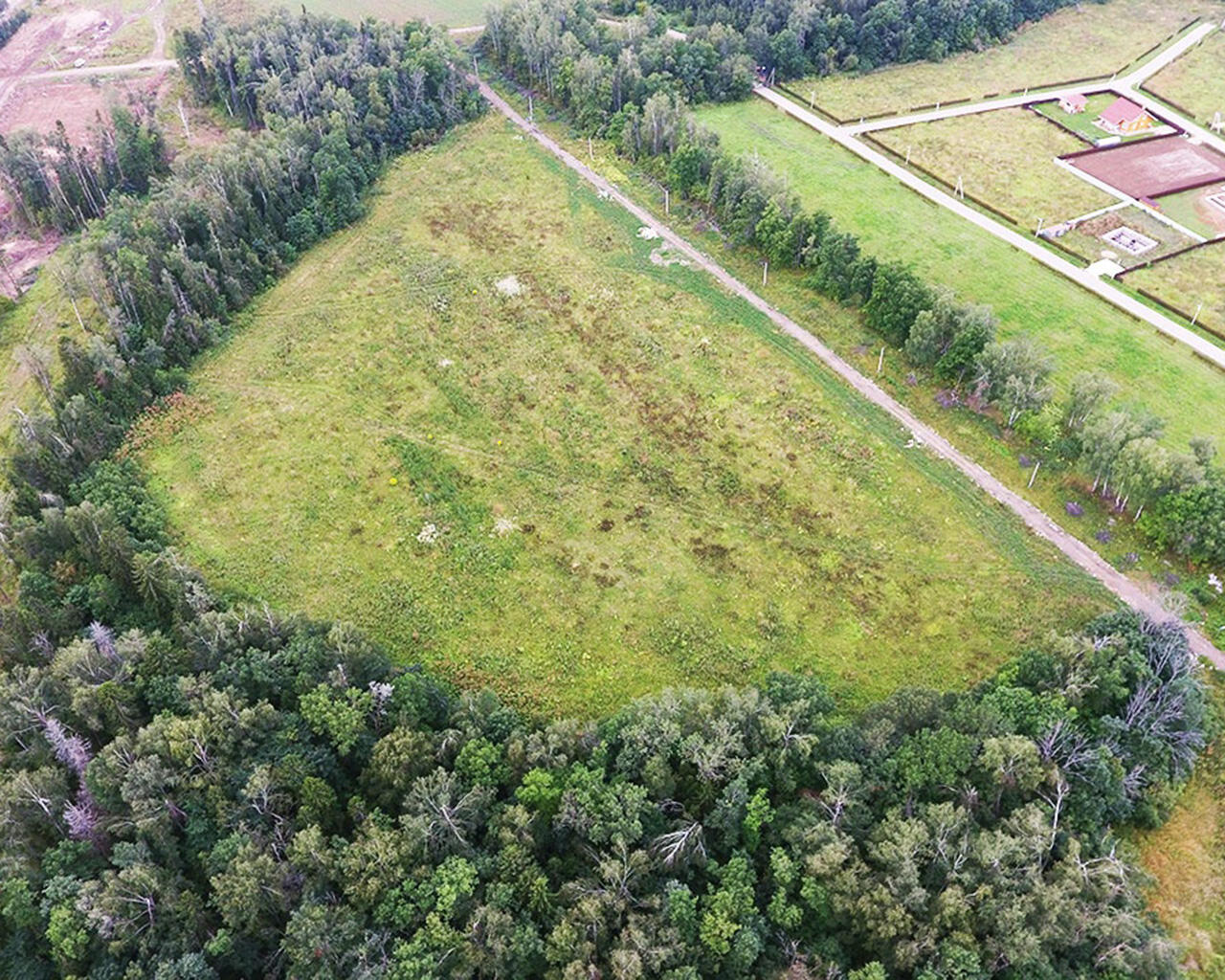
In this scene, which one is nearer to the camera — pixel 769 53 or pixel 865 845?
pixel 865 845

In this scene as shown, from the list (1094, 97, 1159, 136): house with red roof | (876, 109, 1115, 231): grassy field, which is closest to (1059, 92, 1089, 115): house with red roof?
(1094, 97, 1159, 136): house with red roof

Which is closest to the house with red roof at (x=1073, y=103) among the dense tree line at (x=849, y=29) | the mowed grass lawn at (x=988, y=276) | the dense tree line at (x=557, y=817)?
the dense tree line at (x=849, y=29)

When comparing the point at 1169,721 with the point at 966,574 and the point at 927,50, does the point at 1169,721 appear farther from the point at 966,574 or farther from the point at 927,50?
the point at 927,50

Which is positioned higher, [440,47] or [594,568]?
[440,47]

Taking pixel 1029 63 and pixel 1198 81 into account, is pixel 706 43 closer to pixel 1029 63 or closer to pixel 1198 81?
pixel 1029 63

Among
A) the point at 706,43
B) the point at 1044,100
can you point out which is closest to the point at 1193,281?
the point at 1044,100

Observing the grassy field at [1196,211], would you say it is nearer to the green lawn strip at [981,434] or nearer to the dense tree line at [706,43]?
the green lawn strip at [981,434]

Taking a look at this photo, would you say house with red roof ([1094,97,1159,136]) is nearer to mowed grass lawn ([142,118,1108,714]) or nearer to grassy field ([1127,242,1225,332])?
grassy field ([1127,242,1225,332])

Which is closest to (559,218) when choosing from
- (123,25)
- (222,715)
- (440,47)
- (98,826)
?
(440,47)
